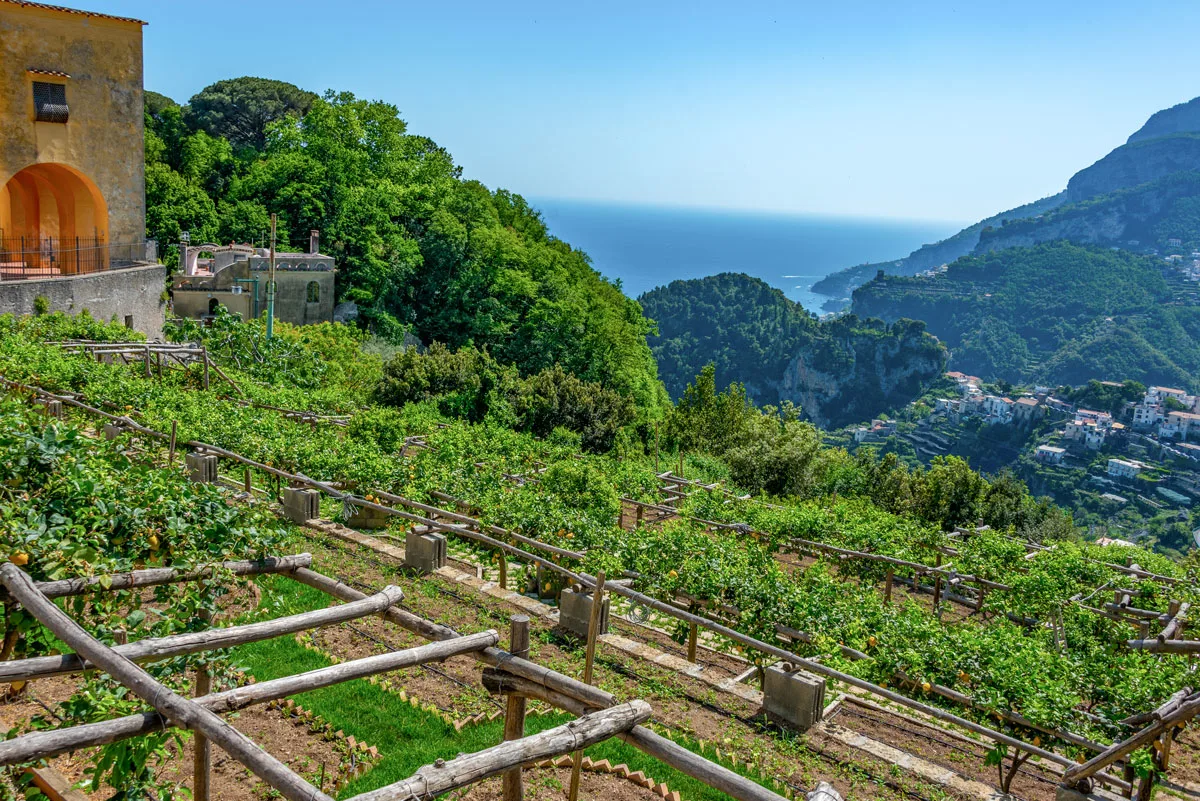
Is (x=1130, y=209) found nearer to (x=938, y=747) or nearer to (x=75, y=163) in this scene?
(x=75, y=163)

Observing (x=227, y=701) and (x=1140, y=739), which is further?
(x=1140, y=739)

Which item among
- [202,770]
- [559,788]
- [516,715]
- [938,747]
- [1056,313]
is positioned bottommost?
[938,747]

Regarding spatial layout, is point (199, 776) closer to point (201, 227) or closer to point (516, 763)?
point (516, 763)

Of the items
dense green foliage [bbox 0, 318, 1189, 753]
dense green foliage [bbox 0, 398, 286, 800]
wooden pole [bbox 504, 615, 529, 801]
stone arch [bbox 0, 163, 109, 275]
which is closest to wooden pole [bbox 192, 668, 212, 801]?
dense green foliage [bbox 0, 398, 286, 800]

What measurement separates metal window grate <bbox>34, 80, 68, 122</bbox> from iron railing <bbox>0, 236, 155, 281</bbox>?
325 cm

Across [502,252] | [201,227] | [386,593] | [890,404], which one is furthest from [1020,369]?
[386,593]

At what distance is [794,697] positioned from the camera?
8.30 metres

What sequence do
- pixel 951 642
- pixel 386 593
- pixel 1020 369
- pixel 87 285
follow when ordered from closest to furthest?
1. pixel 386 593
2. pixel 951 642
3. pixel 87 285
4. pixel 1020 369

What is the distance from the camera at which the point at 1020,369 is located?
12469cm

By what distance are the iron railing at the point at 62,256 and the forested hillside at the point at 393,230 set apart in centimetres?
997

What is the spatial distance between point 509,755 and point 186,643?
1863mm

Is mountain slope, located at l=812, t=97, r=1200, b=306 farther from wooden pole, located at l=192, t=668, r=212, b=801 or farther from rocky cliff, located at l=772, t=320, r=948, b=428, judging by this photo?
wooden pole, located at l=192, t=668, r=212, b=801

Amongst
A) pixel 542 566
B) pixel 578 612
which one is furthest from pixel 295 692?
pixel 542 566

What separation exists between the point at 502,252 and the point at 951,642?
117 feet
